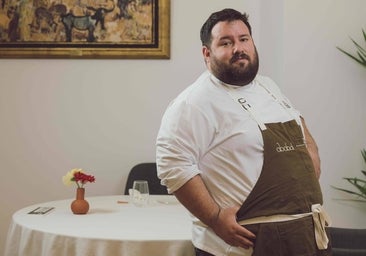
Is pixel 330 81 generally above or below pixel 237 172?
above

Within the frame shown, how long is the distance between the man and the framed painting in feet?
6.39

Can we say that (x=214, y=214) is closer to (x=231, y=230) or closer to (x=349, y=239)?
(x=231, y=230)

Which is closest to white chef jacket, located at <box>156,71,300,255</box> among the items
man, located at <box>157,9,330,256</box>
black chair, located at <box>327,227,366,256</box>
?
man, located at <box>157,9,330,256</box>

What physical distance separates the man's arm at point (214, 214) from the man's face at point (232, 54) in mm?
350

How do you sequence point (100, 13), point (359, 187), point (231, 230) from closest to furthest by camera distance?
point (231, 230) < point (359, 187) < point (100, 13)

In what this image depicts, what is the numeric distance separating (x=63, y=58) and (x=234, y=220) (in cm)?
243

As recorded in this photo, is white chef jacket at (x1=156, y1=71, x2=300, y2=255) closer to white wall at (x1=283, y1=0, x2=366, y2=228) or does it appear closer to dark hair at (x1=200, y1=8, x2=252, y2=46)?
dark hair at (x1=200, y1=8, x2=252, y2=46)

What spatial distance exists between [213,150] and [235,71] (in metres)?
0.27

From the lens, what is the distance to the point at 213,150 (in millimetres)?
1523

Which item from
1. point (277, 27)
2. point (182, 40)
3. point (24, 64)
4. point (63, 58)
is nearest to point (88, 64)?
point (63, 58)

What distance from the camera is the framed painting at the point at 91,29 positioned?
3502 mm

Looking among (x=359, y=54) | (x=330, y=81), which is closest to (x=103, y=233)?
(x=330, y=81)

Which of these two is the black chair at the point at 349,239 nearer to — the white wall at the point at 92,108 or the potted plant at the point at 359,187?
the potted plant at the point at 359,187

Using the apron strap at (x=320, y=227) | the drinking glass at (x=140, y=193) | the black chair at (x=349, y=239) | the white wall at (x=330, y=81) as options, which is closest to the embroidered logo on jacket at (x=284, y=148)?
the apron strap at (x=320, y=227)
